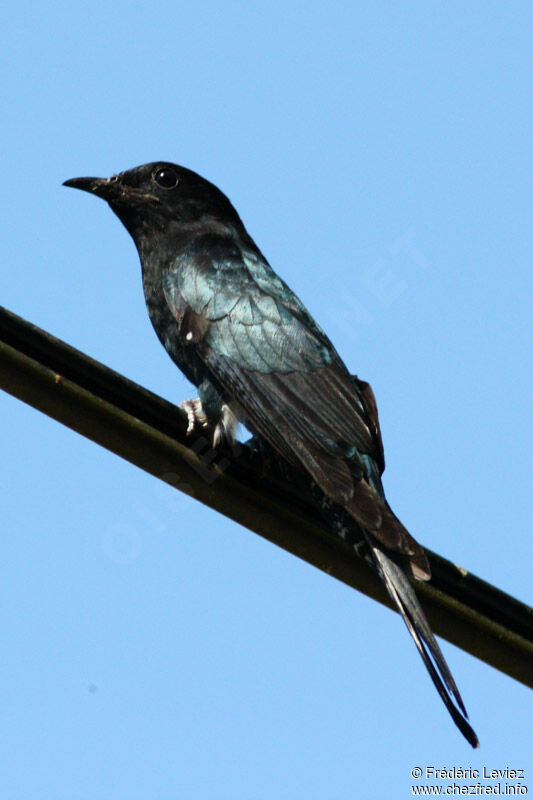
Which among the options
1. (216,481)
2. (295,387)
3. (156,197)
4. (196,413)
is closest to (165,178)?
(156,197)

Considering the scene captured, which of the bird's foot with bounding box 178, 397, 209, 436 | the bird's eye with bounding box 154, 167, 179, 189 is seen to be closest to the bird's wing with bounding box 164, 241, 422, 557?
the bird's foot with bounding box 178, 397, 209, 436

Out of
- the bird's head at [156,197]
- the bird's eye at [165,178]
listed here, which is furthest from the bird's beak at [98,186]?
the bird's eye at [165,178]

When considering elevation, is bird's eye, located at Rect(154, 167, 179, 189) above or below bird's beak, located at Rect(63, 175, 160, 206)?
above

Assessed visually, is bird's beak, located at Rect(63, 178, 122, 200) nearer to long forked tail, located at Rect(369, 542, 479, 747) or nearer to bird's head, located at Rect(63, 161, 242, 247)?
bird's head, located at Rect(63, 161, 242, 247)

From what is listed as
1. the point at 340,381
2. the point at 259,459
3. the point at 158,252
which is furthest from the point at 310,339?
the point at 158,252

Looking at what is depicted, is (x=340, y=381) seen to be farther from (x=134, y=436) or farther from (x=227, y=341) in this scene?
(x=134, y=436)

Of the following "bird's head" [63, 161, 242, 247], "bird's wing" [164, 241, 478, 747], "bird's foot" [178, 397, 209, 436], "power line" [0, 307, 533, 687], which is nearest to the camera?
"power line" [0, 307, 533, 687]

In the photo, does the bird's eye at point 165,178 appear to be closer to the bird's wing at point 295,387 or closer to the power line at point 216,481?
the bird's wing at point 295,387
